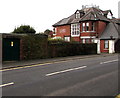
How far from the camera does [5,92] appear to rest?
562cm

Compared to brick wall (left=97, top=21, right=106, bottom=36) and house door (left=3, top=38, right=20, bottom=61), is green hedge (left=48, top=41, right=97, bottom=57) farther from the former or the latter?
brick wall (left=97, top=21, right=106, bottom=36)

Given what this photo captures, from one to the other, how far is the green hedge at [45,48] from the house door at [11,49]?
620mm

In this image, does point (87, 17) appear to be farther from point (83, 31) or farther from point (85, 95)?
point (85, 95)

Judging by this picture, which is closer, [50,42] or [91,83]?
[91,83]

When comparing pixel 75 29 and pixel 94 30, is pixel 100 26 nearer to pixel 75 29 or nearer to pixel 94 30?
pixel 94 30

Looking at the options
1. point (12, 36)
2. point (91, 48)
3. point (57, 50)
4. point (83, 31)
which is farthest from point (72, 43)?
point (83, 31)

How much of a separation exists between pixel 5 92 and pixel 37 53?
11170mm

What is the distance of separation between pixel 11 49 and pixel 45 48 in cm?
416

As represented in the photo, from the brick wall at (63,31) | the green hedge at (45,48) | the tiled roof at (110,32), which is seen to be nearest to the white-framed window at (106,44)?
the tiled roof at (110,32)

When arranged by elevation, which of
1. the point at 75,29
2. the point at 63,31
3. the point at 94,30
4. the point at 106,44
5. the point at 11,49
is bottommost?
the point at 11,49

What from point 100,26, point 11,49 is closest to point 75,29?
point 100,26

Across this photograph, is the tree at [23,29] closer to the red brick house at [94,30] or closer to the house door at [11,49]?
the red brick house at [94,30]

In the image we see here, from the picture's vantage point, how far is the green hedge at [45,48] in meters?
15.8

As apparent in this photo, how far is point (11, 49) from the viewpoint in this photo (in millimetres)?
14875
